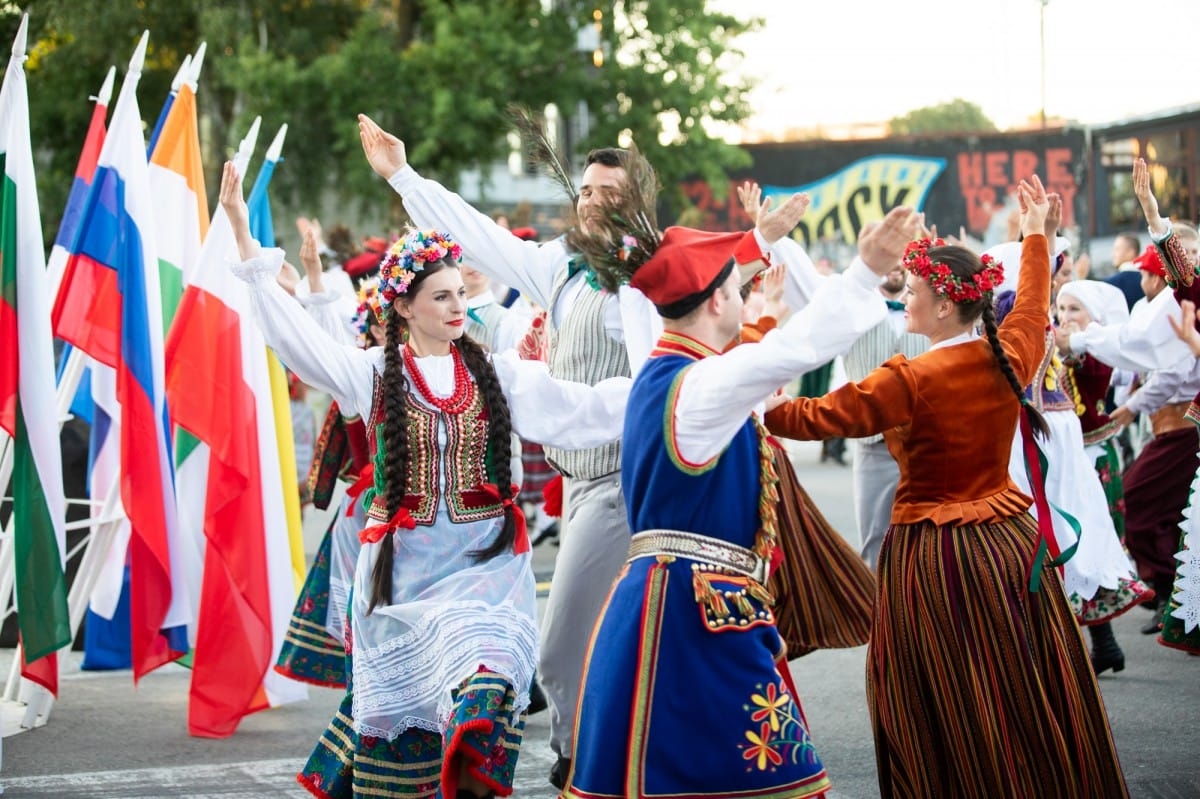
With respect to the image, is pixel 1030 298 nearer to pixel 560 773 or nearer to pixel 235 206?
pixel 560 773

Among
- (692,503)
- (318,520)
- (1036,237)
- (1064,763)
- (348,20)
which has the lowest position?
(318,520)

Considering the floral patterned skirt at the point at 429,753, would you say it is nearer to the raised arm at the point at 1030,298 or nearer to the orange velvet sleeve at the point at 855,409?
the orange velvet sleeve at the point at 855,409

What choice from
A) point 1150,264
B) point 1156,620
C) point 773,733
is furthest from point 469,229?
point 1156,620

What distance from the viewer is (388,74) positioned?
24031 mm

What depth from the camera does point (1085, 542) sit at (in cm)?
661

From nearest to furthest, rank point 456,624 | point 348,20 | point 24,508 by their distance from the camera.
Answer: point 456,624
point 24,508
point 348,20

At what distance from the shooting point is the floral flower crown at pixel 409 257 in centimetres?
475

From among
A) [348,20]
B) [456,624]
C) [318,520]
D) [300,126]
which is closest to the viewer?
[456,624]

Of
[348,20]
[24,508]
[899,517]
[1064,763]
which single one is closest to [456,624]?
[899,517]

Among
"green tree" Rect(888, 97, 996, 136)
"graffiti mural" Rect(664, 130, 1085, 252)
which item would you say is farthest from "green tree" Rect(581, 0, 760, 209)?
"green tree" Rect(888, 97, 996, 136)

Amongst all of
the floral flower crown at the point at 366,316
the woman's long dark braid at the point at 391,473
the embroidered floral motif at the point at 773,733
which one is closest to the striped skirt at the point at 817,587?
the embroidered floral motif at the point at 773,733

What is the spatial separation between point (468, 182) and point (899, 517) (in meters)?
24.8

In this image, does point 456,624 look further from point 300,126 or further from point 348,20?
point 348,20

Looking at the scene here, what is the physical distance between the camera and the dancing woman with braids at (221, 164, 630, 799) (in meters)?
4.38
